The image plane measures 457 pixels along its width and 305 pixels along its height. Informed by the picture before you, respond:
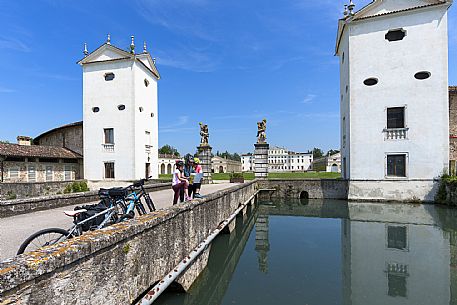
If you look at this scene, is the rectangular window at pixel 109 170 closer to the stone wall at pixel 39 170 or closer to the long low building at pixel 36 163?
the long low building at pixel 36 163

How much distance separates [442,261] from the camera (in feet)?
23.9

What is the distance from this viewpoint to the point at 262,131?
20.6 meters

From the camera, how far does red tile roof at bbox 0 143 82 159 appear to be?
18.1m

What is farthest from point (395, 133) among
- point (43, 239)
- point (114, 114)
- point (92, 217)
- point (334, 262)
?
point (114, 114)

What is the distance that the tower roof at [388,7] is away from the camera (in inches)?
629

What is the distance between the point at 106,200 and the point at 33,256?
2906 mm

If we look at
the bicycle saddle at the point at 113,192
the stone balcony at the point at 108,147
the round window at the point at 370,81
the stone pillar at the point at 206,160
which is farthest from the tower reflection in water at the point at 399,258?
the stone balcony at the point at 108,147

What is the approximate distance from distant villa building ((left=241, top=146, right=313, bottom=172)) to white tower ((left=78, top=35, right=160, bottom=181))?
76.8 metres

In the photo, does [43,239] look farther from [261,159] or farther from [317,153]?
[317,153]

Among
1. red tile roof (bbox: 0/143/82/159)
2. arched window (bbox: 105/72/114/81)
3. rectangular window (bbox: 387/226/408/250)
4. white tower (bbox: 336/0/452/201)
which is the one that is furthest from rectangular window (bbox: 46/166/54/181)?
rectangular window (bbox: 387/226/408/250)

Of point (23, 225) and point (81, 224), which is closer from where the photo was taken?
point (81, 224)

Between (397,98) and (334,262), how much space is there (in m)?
13.5

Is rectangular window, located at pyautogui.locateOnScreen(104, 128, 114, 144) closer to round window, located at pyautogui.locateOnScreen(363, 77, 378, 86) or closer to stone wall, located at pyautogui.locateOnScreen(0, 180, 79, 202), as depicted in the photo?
A: stone wall, located at pyautogui.locateOnScreen(0, 180, 79, 202)

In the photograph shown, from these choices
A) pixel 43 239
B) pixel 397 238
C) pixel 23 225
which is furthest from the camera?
pixel 397 238
